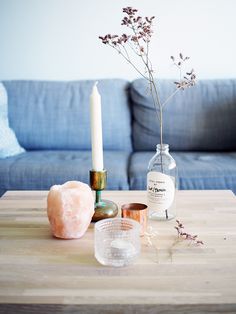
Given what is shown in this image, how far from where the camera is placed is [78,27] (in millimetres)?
2336

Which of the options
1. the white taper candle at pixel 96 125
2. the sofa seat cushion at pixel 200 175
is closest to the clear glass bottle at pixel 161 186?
the white taper candle at pixel 96 125

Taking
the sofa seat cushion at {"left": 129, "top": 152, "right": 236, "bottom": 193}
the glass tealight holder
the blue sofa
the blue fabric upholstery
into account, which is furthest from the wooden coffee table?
the blue sofa

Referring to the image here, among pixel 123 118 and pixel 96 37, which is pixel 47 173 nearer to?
pixel 123 118

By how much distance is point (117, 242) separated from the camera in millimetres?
757

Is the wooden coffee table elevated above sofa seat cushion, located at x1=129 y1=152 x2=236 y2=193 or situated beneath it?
elevated above

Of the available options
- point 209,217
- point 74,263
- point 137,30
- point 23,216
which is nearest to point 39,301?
point 74,263

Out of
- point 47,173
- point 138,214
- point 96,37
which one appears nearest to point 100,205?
point 138,214

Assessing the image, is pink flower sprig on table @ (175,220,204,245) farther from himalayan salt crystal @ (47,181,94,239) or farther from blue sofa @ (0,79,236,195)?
blue sofa @ (0,79,236,195)

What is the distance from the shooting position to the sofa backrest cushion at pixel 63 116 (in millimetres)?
2129

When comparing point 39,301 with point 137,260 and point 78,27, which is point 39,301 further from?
point 78,27

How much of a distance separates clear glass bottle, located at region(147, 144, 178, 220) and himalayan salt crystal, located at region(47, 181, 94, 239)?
0.57 ft

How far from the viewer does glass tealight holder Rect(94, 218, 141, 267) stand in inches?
28.0

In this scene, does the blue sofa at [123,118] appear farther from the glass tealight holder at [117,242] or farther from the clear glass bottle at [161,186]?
the glass tealight holder at [117,242]

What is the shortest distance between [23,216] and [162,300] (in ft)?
1.69
